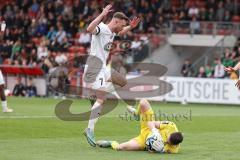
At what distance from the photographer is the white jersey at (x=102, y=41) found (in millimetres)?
13453

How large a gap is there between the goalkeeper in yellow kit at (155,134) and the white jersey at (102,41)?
6.16 ft

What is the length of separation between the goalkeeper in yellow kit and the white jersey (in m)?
1.88

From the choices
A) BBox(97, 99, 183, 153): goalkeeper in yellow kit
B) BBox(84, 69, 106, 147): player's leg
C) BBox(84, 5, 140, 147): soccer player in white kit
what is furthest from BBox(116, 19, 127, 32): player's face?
BBox(97, 99, 183, 153): goalkeeper in yellow kit

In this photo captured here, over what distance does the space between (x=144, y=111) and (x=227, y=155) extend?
1.61m

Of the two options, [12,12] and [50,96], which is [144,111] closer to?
[50,96]

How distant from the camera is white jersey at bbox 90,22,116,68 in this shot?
13.5 metres

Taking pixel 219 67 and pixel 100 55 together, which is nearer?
pixel 100 55

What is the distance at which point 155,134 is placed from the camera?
11.6 meters

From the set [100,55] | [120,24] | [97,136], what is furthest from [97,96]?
[97,136]

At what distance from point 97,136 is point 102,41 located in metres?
2.49

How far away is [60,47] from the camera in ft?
117

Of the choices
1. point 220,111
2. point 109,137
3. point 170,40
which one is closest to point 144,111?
point 109,137

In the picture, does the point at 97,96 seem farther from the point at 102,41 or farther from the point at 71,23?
the point at 71,23

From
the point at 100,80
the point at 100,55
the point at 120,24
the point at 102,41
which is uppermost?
the point at 120,24
